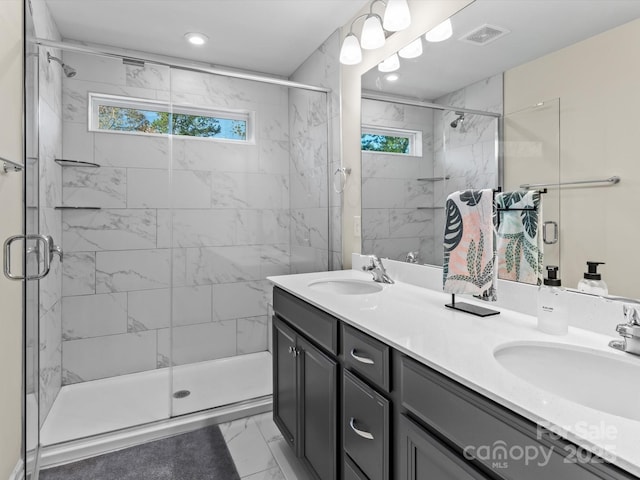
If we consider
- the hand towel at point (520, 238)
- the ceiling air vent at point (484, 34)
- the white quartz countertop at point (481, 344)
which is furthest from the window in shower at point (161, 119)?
the hand towel at point (520, 238)

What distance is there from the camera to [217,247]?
2562 mm

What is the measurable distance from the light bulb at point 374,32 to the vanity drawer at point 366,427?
1662 mm

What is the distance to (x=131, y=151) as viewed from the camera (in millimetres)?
2520

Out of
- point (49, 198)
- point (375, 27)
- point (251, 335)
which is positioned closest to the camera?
point (375, 27)

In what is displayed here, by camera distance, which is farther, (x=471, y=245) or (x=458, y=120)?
(x=458, y=120)

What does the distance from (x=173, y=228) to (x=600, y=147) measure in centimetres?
232

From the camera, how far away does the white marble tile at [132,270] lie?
256cm

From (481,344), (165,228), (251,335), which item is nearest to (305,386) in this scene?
(481,344)

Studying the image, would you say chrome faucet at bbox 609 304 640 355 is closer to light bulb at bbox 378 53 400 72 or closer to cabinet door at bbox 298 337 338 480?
cabinet door at bbox 298 337 338 480

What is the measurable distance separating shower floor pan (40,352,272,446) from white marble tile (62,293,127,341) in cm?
34

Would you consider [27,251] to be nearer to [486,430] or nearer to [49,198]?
[49,198]

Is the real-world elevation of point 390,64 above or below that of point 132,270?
above

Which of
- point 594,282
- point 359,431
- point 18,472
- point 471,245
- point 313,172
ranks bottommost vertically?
point 18,472

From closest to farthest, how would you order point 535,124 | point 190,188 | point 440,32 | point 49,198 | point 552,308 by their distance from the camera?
point 552,308
point 535,124
point 440,32
point 49,198
point 190,188
